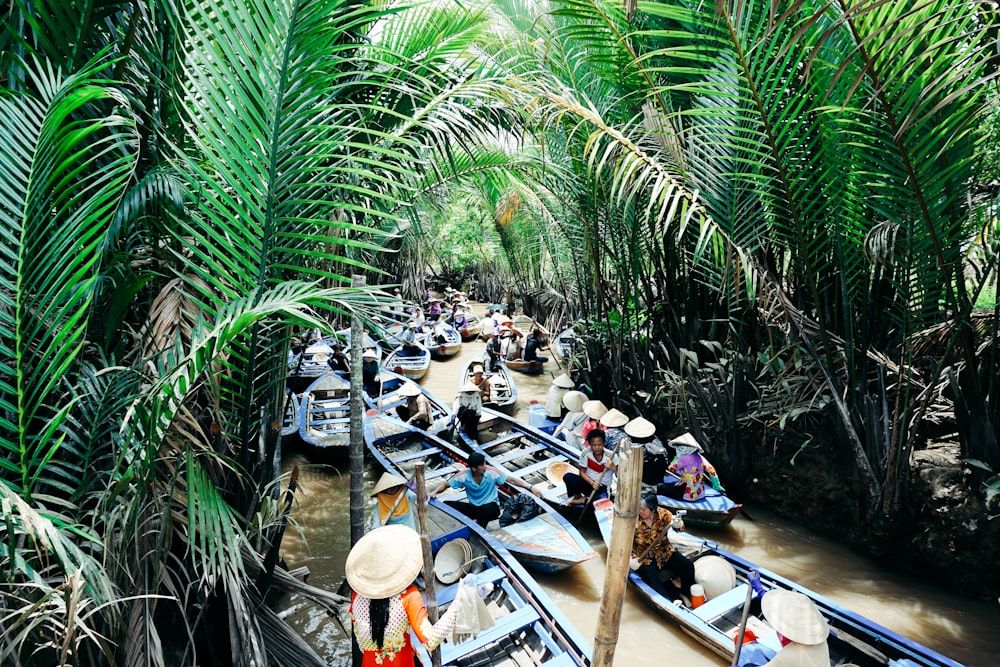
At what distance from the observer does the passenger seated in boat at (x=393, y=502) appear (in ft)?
15.5

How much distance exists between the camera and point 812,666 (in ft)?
10.0

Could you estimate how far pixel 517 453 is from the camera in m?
7.75

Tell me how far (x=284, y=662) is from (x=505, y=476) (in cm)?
389

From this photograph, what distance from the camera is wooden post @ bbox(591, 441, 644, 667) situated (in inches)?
69.3

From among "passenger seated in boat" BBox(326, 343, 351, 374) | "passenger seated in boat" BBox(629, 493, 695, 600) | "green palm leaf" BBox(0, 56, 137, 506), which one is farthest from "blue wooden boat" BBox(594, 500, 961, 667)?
"passenger seated in boat" BBox(326, 343, 351, 374)

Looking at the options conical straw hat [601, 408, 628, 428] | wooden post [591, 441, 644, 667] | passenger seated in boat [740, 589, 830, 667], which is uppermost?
wooden post [591, 441, 644, 667]

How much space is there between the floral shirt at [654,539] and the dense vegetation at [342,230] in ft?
6.84

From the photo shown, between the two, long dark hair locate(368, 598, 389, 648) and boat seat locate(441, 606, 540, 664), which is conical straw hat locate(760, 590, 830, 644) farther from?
long dark hair locate(368, 598, 389, 648)

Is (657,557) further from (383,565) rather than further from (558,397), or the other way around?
(558,397)

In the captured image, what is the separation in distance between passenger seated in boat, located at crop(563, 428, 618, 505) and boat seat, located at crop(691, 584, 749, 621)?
1765 mm

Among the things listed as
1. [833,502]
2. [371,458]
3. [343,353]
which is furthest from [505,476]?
[343,353]

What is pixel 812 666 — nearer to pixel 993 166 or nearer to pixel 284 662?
pixel 284 662

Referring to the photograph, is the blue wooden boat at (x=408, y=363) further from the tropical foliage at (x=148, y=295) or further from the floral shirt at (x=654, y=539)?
the tropical foliage at (x=148, y=295)

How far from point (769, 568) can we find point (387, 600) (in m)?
4.56
